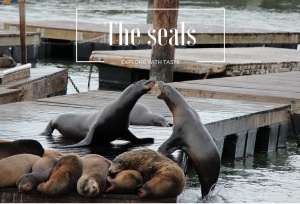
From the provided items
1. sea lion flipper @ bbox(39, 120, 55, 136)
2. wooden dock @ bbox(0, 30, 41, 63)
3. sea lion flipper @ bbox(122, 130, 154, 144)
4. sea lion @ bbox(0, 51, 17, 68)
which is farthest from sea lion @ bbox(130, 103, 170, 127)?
wooden dock @ bbox(0, 30, 41, 63)

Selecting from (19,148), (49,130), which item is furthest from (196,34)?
(19,148)

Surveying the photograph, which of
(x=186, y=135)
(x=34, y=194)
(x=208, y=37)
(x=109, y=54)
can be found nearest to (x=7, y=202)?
(x=34, y=194)

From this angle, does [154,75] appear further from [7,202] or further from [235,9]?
[235,9]

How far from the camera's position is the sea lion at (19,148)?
617 centimetres

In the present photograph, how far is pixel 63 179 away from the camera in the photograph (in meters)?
5.64

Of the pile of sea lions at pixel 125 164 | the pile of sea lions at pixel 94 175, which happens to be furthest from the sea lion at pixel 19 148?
the pile of sea lions at pixel 94 175

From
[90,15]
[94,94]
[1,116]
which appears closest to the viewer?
[1,116]

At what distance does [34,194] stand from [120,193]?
542 millimetres

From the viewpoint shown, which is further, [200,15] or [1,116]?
[200,15]

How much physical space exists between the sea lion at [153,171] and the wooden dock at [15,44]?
12438 mm

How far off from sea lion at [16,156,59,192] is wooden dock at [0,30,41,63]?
12.4 meters

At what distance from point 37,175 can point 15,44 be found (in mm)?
12875

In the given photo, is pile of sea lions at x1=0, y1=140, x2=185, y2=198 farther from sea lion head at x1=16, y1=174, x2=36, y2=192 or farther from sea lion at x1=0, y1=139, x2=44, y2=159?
sea lion at x1=0, y1=139, x2=44, y2=159

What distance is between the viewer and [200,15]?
39.7 meters
